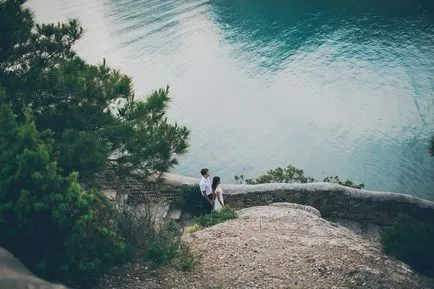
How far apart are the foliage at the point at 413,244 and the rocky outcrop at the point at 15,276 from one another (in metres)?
7.74

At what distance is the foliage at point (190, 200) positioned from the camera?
13.7 meters

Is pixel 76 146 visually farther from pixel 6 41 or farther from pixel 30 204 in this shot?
pixel 6 41

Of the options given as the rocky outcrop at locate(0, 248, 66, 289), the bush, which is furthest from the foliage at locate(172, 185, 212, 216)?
the rocky outcrop at locate(0, 248, 66, 289)

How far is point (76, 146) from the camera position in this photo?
711cm

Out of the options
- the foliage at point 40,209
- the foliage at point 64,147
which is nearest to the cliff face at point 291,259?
the foliage at point 64,147

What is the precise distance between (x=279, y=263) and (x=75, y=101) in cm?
578

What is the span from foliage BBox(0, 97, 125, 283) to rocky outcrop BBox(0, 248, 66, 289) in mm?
366

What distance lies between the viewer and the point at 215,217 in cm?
1206

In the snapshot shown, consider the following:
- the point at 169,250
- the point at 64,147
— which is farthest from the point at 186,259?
the point at 64,147

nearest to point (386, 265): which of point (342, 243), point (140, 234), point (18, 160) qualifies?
point (342, 243)

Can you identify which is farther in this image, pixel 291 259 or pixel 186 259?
pixel 291 259

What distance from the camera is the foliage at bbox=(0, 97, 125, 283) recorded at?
572cm

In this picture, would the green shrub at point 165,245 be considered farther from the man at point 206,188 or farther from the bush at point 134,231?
the man at point 206,188

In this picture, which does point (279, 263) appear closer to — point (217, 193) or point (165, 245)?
point (165, 245)
